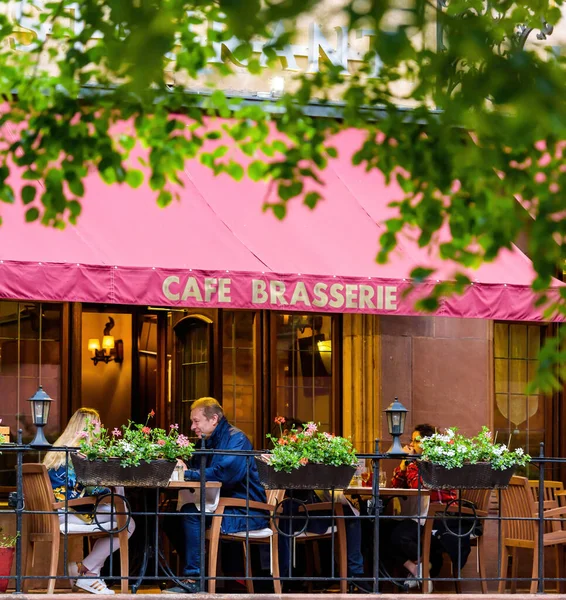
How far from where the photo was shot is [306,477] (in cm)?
905

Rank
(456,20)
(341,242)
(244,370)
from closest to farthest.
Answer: (456,20) < (341,242) < (244,370)

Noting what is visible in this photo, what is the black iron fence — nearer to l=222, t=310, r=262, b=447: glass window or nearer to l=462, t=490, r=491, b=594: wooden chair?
l=462, t=490, r=491, b=594: wooden chair

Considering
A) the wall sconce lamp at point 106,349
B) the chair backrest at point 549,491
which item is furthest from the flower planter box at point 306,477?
the wall sconce lamp at point 106,349

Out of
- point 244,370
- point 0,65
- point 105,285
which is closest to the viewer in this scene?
point 0,65

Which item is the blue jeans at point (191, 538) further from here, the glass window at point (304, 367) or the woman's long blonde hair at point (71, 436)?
the glass window at point (304, 367)

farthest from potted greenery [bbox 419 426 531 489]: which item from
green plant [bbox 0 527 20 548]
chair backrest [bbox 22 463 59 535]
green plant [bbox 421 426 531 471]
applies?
green plant [bbox 0 527 20 548]

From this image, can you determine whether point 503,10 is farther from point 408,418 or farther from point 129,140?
point 408,418

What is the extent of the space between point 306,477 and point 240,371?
3469 millimetres

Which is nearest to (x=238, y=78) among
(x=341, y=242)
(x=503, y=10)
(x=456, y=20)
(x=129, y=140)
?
(x=341, y=242)

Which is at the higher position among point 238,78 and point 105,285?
point 238,78

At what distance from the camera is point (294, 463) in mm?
8969

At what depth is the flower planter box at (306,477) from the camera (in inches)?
355

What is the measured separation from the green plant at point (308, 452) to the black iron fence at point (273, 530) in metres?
0.19

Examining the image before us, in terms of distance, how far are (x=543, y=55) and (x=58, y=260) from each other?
562 cm
